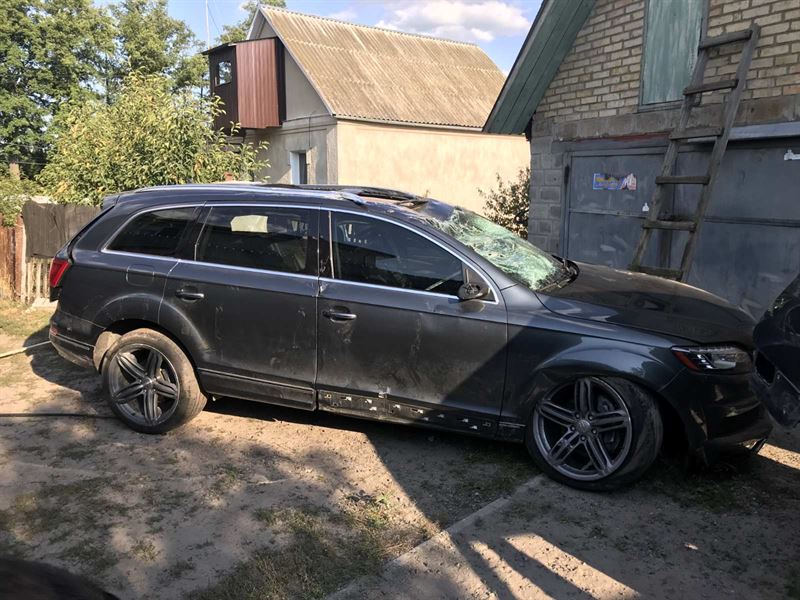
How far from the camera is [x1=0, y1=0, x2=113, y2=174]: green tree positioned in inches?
1267

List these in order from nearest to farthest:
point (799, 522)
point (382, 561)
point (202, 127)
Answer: point (382, 561), point (799, 522), point (202, 127)

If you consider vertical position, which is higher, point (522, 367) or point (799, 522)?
point (522, 367)

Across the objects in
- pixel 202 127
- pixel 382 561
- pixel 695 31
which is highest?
pixel 695 31

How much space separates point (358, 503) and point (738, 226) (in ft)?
15.3

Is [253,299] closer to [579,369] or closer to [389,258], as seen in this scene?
[389,258]

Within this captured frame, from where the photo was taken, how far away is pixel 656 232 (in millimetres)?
6965

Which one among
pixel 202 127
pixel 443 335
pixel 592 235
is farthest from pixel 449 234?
pixel 202 127

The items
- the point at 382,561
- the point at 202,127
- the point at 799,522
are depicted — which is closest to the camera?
the point at 382,561

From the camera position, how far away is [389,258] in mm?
4113

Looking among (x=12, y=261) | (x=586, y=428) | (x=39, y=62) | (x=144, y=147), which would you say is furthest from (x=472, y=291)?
(x=39, y=62)

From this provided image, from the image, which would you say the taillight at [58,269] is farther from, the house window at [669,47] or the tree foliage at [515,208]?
the tree foliage at [515,208]

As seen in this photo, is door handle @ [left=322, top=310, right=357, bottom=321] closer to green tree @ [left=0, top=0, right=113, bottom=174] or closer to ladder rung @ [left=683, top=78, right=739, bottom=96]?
ladder rung @ [left=683, top=78, right=739, bottom=96]

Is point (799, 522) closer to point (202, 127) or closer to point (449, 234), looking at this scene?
point (449, 234)

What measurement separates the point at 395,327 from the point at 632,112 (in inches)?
184
